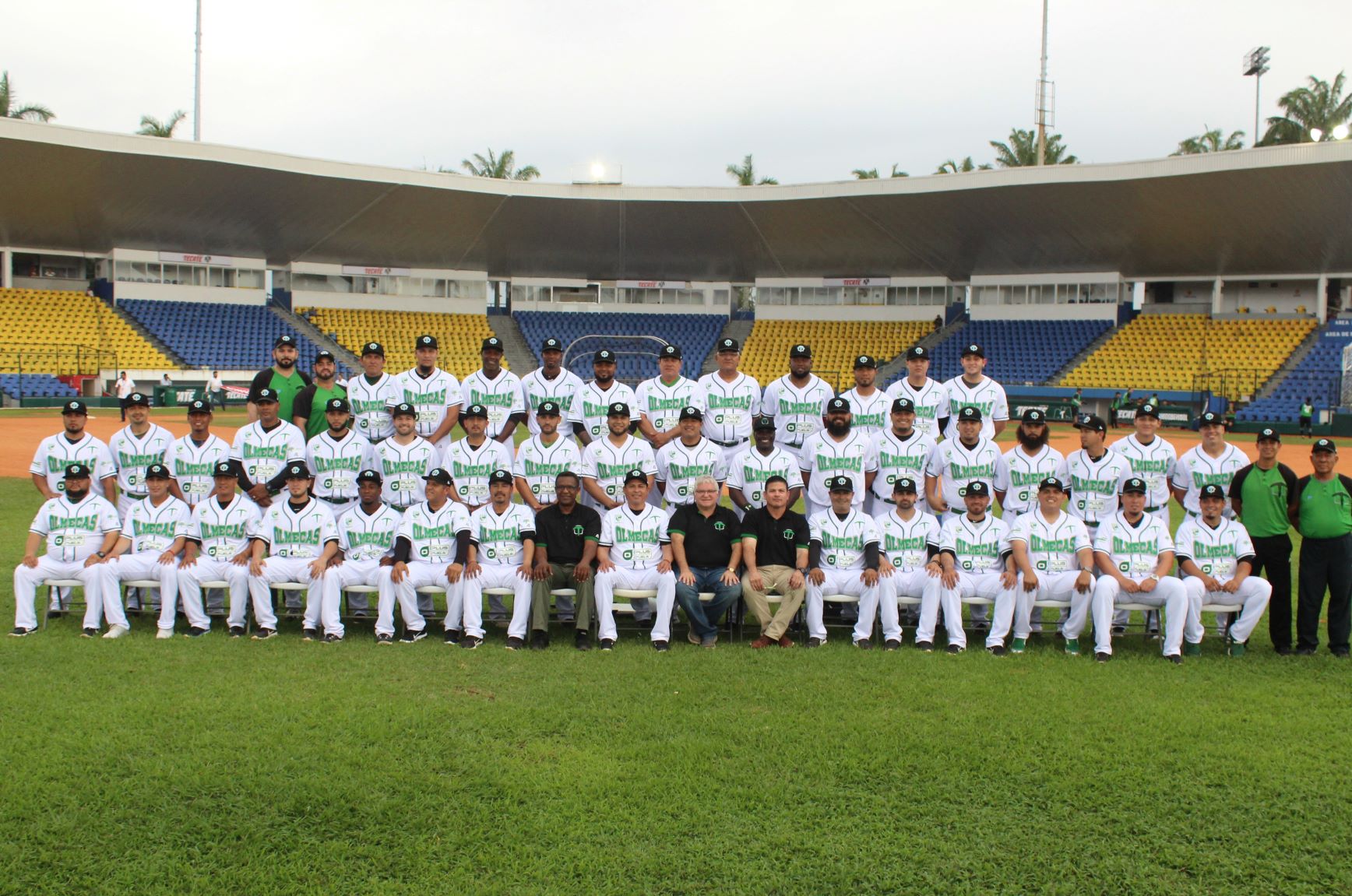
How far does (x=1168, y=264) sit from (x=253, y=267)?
1401 inches

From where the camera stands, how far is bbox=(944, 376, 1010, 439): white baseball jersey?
8.91 metres

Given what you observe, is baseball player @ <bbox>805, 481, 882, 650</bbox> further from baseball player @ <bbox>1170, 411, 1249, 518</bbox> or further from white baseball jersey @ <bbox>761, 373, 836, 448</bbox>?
baseball player @ <bbox>1170, 411, 1249, 518</bbox>

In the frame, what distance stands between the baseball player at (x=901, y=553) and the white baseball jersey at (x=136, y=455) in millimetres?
6125

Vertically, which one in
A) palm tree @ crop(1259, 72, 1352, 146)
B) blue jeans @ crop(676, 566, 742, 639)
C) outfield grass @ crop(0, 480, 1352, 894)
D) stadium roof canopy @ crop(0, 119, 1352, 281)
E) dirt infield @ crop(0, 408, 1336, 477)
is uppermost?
palm tree @ crop(1259, 72, 1352, 146)

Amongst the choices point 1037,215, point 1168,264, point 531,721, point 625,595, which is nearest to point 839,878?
point 531,721

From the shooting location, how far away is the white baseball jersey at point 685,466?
8438 millimetres

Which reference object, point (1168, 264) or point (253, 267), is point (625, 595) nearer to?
point (1168, 264)

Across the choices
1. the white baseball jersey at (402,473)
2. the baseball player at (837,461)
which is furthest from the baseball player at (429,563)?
the baseball player at (837,461)

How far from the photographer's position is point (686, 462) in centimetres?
844

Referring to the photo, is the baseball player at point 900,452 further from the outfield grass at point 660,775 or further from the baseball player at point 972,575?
the outfield grass at point 660,775

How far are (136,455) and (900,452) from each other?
258 inches

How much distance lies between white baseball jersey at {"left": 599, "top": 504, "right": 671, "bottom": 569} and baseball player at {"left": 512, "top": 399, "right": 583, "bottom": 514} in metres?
0.63

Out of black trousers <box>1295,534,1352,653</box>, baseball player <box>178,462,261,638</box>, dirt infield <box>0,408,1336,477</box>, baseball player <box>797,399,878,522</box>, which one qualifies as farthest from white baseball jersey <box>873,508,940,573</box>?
dirt infield <box>0,408,1336,477</box>

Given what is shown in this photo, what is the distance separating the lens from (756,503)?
838 cm
